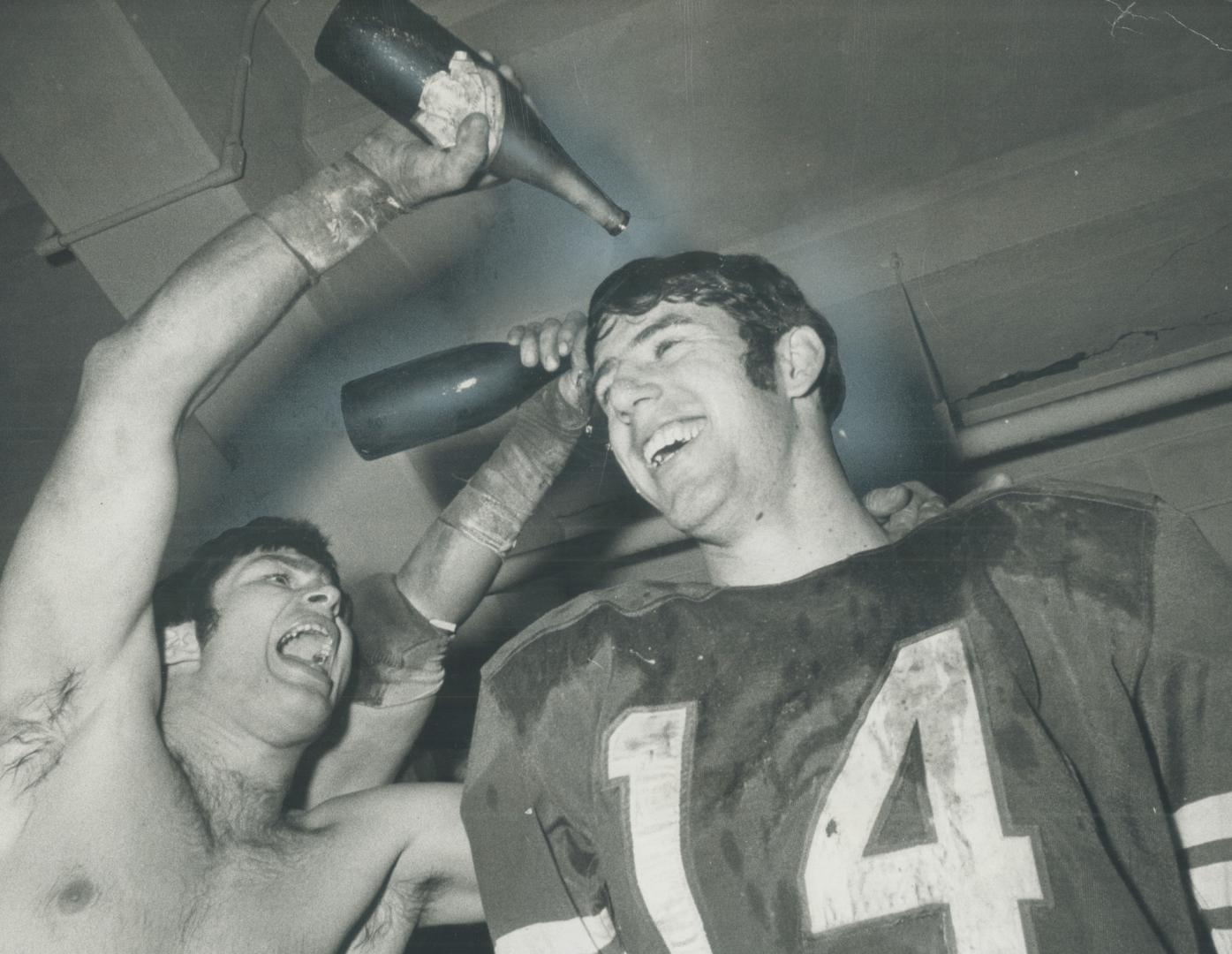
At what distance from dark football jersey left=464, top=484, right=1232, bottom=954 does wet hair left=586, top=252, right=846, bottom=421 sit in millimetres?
425

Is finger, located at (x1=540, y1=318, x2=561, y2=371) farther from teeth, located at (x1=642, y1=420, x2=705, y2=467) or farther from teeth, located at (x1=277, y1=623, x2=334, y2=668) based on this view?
teeth, located at (x1=277, y1=623, x2=334, y2=668)

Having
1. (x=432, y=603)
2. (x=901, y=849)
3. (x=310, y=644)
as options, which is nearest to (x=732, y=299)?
(x=901, y=849)

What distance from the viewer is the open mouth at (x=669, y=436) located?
53.4 inches

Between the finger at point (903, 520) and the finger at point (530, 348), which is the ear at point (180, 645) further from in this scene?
the finger at point (903, 520)

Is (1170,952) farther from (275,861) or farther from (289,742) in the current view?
(289,742)

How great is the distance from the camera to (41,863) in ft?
4.27

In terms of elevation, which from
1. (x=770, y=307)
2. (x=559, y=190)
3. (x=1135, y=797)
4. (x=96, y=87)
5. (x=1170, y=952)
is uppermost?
(x=96, y=87)

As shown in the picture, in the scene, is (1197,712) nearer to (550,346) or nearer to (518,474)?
(550,346)

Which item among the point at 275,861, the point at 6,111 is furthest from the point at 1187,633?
the point at 6,111

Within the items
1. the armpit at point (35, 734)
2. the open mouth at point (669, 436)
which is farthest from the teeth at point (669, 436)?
the armpit at point (35, 734)

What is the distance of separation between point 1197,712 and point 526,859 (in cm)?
90

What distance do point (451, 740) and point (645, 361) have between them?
5.60ft

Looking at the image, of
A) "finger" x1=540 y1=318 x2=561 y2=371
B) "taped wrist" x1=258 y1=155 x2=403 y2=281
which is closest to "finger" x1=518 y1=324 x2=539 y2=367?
"finger" x1=540 y1=318 x2=561 y2=371

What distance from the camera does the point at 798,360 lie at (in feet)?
5.02
